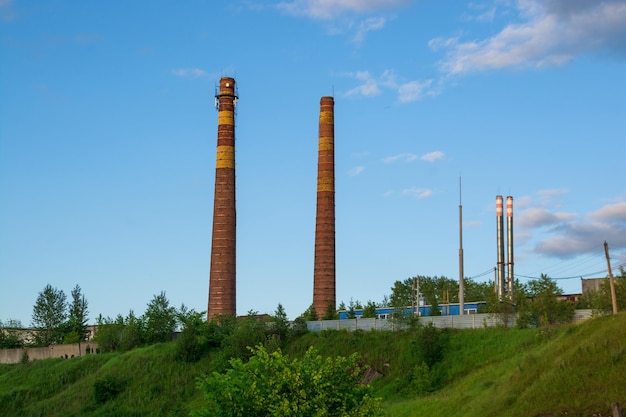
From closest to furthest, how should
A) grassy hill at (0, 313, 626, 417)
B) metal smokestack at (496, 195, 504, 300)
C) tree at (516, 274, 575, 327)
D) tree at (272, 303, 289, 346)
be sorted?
grassy hill at (0, 313, 626, 417)
tree at (516, 274, 575, 327)
tree at (272, 303, 289, 346)
metal smokestack at (496, 195, 504, 300)

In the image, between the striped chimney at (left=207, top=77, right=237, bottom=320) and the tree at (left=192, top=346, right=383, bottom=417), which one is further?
the striped chimney at (left=207, top=77, right=237, bottom=320)

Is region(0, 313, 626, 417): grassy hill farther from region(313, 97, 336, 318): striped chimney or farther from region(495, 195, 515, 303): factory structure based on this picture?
region(495, 195, 515, 303): factory structure

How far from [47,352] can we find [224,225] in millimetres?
20181

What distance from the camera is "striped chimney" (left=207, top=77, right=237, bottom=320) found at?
77.3 metres

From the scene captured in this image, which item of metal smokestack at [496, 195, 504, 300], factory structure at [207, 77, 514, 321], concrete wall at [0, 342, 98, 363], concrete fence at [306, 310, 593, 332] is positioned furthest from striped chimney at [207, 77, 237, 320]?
metal smokestack at [496, 195, 504, 300]

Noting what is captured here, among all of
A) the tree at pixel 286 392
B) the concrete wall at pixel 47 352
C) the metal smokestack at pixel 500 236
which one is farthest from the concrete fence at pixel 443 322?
the tree at pixel 286 392

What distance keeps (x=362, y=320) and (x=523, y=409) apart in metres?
25.2

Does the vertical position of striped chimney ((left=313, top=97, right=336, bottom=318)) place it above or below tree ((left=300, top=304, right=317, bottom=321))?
above

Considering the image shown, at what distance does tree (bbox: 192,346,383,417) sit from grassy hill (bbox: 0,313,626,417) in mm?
13469

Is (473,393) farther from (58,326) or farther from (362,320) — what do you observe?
(58,326)

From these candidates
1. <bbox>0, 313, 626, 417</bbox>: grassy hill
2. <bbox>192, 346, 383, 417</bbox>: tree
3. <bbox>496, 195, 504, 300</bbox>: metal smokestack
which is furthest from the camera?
<bbox>496, 195, 504, 300</bbox>: metal smokestack

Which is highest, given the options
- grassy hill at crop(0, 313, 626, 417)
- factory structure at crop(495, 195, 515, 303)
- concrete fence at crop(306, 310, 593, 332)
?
factory structure at crop(495, 195, 515, 303)

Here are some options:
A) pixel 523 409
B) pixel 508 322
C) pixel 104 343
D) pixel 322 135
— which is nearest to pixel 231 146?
pixel 322 135

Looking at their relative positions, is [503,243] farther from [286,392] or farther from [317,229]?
[286,392]
